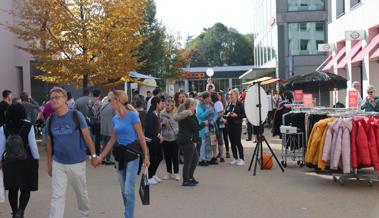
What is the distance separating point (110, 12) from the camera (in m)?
19.0

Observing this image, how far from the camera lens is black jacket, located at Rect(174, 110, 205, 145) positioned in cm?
1029

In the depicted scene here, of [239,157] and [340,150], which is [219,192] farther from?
[239,157]

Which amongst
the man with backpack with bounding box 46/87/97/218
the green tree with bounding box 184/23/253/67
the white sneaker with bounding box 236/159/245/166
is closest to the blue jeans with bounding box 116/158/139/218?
the man with backpack with bounding box 46/87/97/218

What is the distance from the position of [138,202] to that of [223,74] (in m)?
71.9

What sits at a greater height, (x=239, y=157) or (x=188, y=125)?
(x=188, y=125)

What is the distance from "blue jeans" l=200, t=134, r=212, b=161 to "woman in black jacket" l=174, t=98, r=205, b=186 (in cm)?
280

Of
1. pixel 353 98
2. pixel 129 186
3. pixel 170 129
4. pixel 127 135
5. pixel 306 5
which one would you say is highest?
pixel 306 5

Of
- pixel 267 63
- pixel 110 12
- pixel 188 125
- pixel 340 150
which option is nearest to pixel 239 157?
pixel 188 125

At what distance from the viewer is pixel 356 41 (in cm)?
2448

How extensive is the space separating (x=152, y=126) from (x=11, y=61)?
17.0 m

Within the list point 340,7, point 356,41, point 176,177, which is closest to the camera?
point 176,177

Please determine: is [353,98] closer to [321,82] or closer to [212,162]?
[321,82]

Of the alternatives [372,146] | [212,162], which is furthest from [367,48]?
[372,146]

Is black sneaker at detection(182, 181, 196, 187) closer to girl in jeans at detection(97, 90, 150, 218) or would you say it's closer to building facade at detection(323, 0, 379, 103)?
girl in jeans at detection(97, 90, 150, 218)
